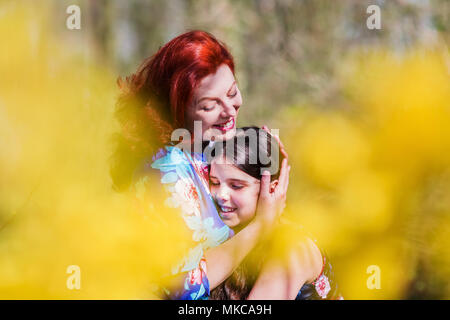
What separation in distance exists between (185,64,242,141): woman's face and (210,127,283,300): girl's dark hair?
0.04 meters

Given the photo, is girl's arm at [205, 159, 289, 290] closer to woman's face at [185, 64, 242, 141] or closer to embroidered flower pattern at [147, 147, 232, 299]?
embroidered flower pattern at [147, 147, 232, 299]

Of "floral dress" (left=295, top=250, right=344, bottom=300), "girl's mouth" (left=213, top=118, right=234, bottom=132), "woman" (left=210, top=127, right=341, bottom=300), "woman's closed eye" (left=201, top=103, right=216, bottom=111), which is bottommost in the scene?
"floral dress" (left=295, top=250, right=344, bottom=300)

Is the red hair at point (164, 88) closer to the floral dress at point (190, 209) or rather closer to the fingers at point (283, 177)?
the floral dress at point (190, 209)

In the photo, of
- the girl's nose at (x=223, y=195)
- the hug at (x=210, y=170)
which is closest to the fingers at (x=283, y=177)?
the hug at (x=210, y=170)

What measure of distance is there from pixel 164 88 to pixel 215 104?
0.11 metres

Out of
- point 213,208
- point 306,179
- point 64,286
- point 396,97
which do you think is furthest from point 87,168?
point 396,97

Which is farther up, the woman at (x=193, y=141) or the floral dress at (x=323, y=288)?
the woman at (x=193, y=141)

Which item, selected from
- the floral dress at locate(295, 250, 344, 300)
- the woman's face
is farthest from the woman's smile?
the floral dress at locate(295, 250, 344, 300)

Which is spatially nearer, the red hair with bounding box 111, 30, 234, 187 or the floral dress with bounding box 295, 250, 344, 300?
the red hair with bounding box 111, 30, 234, 187

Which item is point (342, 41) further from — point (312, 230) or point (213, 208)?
point (213, 208)

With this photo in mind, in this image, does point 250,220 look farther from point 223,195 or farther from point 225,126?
point 225,126

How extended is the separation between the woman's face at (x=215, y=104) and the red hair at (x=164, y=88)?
1 centimetres

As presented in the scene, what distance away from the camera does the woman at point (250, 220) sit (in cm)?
96

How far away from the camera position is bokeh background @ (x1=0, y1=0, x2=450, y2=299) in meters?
1.03
